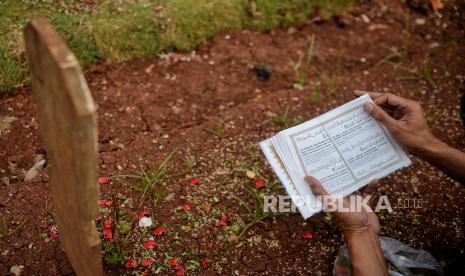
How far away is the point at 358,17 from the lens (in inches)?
145

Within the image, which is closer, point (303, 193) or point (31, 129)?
point (303, 193)

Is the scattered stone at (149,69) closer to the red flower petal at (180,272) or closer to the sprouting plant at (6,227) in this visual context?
the sprouting plant at (6,227)

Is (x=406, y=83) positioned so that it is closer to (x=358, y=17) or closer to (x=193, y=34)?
(x=358, y=17)

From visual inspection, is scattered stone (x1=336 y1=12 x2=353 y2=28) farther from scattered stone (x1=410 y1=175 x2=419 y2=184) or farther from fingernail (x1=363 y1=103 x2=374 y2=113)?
fingernail (x1=363 y1=103 x2=374 y2=113)

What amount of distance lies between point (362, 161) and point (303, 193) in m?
0.35

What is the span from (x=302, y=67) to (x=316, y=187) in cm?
157

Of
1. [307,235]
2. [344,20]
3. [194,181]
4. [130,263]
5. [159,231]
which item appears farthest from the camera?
[344,20]

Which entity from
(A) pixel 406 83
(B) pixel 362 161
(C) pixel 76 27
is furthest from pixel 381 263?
(C) pixel 76 27

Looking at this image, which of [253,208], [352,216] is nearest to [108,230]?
[253,208]

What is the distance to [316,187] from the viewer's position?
191 cm

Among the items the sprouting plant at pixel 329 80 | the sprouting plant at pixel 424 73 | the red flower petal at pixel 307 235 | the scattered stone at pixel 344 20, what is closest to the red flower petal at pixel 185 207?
the red flower petal at pixel 307 235

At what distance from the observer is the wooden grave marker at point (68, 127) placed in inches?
47.7

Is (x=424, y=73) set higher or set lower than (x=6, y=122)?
lower

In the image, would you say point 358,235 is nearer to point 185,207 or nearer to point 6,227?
point 185,207
